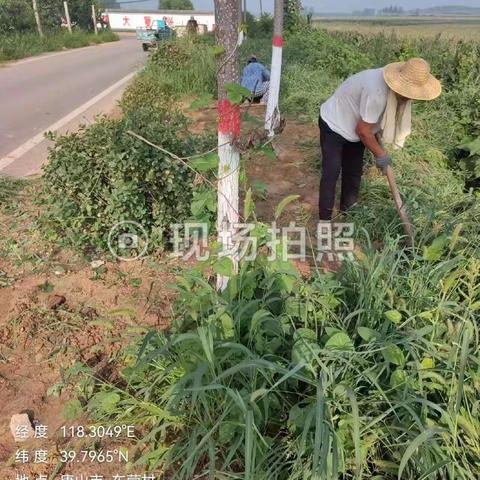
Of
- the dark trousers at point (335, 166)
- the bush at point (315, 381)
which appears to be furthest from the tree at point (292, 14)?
the bush at point (315, 381)

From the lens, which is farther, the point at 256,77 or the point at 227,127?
the point at 256,77

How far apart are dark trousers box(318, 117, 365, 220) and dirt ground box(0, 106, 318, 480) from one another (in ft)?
1.04

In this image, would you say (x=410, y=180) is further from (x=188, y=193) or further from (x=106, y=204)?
(x=106, y=204)

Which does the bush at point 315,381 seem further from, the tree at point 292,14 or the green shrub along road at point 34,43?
the tree at point 292,14

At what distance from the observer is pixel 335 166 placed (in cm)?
313

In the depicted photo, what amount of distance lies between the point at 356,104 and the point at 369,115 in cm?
20

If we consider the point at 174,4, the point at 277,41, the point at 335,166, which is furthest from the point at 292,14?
the point at 174,4

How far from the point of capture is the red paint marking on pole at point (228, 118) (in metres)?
1.87

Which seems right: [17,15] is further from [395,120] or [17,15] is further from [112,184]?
[395,120]

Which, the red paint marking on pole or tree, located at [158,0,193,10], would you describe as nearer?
the red paint marking on pole

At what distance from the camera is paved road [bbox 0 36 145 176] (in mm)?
5270

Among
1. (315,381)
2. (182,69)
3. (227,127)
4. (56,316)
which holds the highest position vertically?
(227,127)

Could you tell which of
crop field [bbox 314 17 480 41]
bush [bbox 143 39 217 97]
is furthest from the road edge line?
crop field [bbox 314 17 480 41]

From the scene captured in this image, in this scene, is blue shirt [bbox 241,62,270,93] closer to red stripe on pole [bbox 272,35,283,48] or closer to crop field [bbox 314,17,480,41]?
red stripe on pole [bbox 272,35,283,48]
